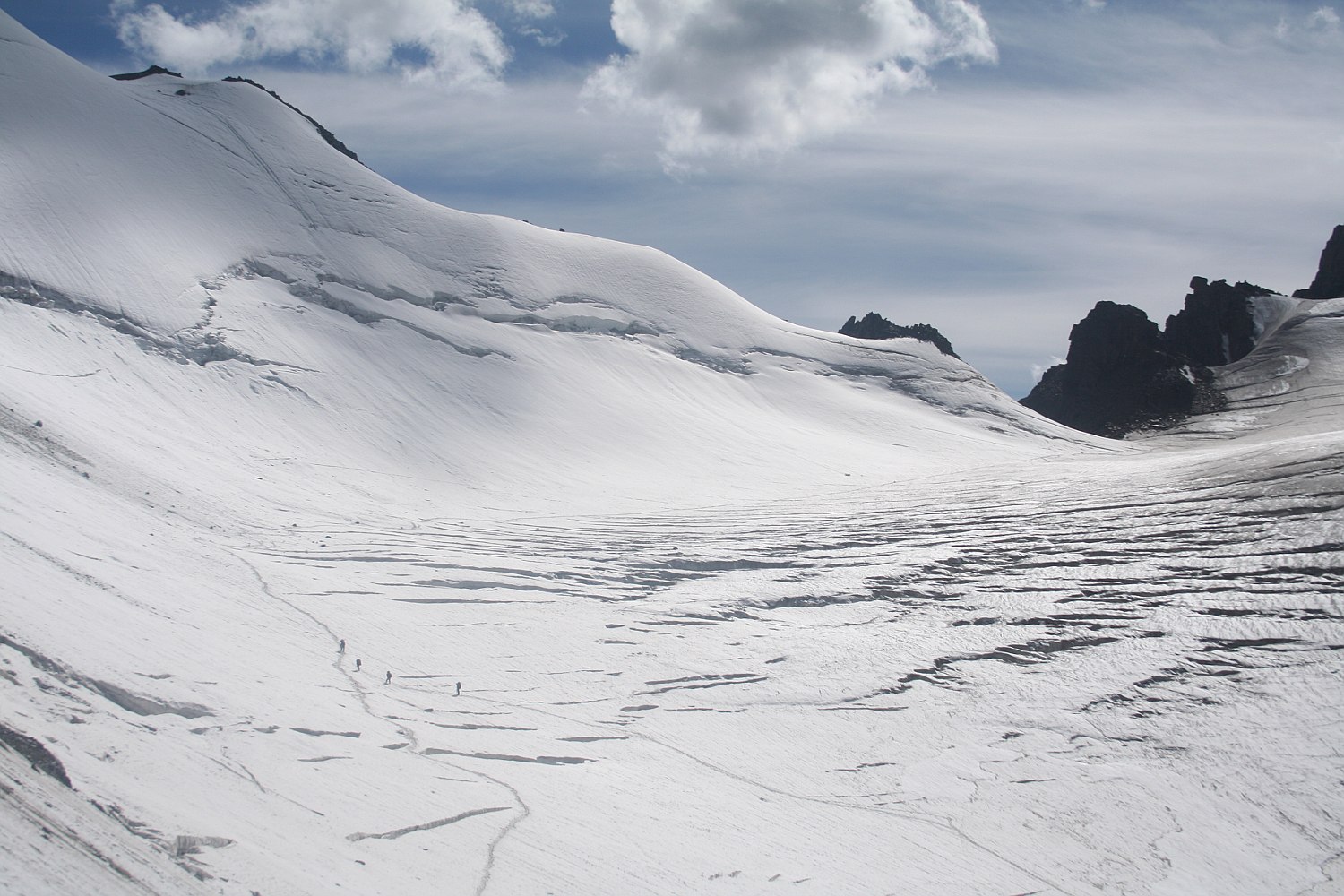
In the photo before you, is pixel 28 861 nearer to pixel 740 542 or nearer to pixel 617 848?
pixel 617 848

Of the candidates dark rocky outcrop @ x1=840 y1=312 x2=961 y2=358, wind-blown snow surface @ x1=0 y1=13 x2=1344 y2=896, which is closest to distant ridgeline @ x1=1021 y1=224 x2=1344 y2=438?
dark rocky outcrop @ x1=840 y1=312 x2=961 y2=358

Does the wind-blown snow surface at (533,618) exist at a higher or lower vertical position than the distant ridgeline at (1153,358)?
lower

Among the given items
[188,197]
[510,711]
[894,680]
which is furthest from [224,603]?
[188,197]

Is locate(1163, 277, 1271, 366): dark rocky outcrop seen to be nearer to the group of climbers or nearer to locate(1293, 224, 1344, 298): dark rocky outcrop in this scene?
locate(1293, 224, 1344, 298): dark rocky outcrop

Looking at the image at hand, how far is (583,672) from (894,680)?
3.20m

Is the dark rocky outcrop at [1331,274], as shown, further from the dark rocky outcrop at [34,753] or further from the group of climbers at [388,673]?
the dark rocky outcrop at [34,753]

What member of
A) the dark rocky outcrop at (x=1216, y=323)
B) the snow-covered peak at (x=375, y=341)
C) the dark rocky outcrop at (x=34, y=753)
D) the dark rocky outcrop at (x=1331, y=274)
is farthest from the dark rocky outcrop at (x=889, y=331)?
→ the dark rocky outcrop at (x=34, y=753)

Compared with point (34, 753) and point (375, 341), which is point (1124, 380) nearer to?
point (375, 341)

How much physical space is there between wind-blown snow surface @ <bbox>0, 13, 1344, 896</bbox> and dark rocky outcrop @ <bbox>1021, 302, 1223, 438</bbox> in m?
28.8

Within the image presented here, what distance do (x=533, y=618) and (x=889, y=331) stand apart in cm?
4355

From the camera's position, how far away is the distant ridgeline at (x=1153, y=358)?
49531 millimetres

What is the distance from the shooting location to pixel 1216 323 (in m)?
58.8

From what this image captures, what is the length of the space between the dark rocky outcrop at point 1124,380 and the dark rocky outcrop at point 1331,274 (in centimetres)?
1612

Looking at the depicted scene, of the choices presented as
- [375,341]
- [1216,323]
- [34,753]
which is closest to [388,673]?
[34,753]
